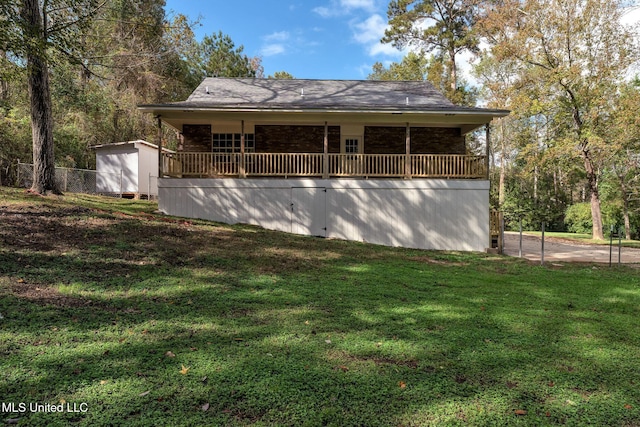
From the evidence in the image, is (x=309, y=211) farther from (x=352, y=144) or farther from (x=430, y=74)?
(x=430, y=74)

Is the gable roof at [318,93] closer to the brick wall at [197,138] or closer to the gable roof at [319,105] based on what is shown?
the gable roof at [319,105]

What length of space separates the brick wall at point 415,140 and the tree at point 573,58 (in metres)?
7.34

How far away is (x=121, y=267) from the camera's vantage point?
5.77 meters

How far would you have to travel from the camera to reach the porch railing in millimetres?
12469

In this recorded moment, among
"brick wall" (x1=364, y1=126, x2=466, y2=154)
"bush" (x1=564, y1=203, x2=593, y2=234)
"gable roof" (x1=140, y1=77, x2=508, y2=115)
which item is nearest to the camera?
"gable roof" (x1=140, y1=77, x2=508, y2=115)

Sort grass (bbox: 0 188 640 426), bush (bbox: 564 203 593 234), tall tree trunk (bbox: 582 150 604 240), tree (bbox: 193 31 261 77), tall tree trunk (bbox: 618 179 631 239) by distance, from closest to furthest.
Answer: grass (bbox: 0 188 640 426) → tall tree trunk (bbox: 582 150 604 240) → tall tree trunk (bbox: 618 179 631 239) → bush (bbox: 564 203 593 234) → tree (bbox: 193 31 261 77)

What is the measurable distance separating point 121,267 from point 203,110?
747 centimetres

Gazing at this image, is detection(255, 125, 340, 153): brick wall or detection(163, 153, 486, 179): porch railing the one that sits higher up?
detection(255, 125, 340, 153): brick wall

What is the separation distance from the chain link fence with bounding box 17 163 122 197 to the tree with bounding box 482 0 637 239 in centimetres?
2146

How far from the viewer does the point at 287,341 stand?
369cm

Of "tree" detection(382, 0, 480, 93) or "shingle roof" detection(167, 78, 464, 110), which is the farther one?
"tree" detection(382, 0, 480, 93)

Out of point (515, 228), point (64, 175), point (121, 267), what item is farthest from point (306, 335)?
point (515, 228)

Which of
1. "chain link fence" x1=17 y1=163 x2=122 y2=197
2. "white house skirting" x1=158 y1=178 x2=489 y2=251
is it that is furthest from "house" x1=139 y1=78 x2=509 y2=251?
"chain link fence" x1=17 y1=163 x2=122 y2=197

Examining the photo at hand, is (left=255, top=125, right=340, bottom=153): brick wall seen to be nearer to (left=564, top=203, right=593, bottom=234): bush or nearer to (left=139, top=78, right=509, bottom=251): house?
(left=139, top=78, right=509, bottom=251): house
